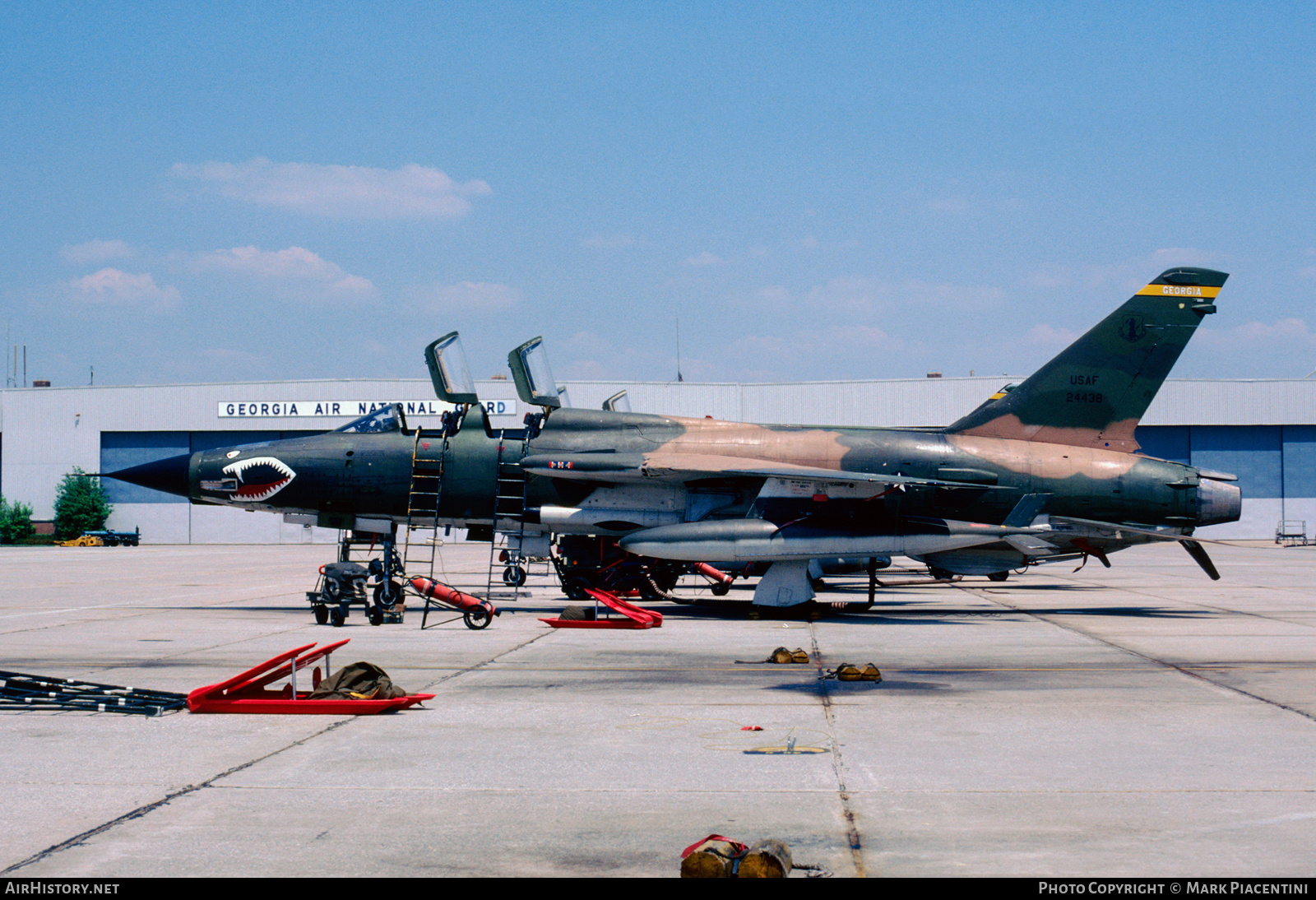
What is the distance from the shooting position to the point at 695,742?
25.7 ft

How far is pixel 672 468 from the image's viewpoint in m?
17.8

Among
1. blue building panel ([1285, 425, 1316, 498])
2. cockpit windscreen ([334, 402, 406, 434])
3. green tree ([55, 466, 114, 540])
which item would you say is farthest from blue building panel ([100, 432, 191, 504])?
blue building panel ([1285, 425, 1316, 498])

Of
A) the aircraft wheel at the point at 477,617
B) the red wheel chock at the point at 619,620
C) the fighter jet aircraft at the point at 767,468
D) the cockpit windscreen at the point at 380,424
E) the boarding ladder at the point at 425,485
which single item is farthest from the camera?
the cockpit windscreen at the point at 380,424

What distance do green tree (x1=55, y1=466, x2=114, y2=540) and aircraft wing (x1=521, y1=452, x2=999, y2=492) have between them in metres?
52.7

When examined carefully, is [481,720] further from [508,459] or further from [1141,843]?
[508,459]

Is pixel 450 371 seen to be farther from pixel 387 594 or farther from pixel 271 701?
pixel 271 701

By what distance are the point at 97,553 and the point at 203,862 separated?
49.2 meters

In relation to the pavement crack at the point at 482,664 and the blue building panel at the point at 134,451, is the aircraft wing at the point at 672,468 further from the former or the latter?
the blue building panel at the point at 134,451

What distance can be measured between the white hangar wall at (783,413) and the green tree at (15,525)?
15.6 feet

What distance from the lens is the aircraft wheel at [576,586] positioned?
19.8m

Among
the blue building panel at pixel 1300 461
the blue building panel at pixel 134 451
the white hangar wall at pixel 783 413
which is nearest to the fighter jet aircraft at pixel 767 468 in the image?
the white hangar wall at pixel 783 413

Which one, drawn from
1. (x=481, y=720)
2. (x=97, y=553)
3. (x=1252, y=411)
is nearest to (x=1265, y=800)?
(x=481, y=720)

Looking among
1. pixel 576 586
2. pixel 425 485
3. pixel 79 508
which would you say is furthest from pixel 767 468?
pixel 79 508

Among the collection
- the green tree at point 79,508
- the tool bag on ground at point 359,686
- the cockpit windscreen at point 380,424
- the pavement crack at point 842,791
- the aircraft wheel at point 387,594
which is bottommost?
the pavement crack at point 842,791
